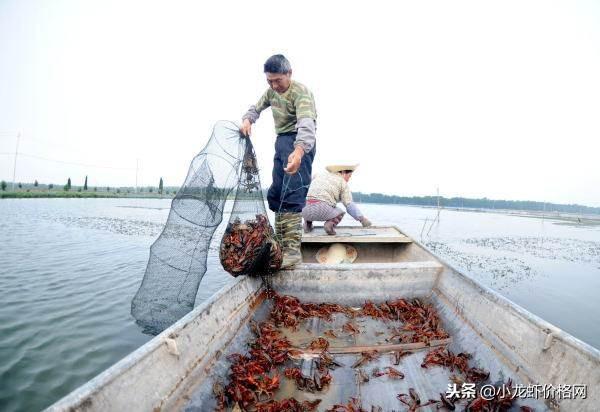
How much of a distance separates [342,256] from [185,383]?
5596 mm

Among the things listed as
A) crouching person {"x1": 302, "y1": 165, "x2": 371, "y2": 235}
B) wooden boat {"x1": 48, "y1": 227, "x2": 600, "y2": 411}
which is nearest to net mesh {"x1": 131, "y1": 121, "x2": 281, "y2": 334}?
wooden boat {"x1": 48, "y1": 227, "x2": 600, "y2": 411}

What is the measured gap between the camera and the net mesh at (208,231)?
154 inches

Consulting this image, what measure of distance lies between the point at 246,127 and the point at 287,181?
3.32 feet

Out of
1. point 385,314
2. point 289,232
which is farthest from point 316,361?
point 289,232

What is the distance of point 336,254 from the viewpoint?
7.51 metres

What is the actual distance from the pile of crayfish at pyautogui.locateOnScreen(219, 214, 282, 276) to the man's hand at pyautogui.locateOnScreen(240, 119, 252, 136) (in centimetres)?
Result: 129

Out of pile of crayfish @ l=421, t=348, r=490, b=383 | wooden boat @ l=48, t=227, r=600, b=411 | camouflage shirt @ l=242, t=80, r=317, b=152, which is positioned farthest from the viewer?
camouflage shirt @ l=242, t=80, r=317, b=152

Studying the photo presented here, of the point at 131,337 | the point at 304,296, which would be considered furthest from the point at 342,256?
the point at 131,337

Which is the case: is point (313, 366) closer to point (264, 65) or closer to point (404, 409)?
point (404, 409)

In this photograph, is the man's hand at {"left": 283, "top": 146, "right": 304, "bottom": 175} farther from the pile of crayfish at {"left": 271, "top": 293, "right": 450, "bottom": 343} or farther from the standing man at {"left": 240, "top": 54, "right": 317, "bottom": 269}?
the pile of crayfish at {"left": 271, "top": 293, "right": 450, "bottom": 343}

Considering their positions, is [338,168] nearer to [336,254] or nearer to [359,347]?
[336,254]

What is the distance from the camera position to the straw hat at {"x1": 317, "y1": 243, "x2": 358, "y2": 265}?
24.6ft

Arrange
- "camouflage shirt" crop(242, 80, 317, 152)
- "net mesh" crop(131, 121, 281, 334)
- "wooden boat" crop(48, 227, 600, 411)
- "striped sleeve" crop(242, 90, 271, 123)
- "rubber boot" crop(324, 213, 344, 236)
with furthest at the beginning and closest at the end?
"rubber boot" crop(324, 213, 344, 236)
"striped sleeve" crop(242, 90, 271, 123)
"camouflage shirt" crop(242, 80, 317, 152)
"net mesh" crop(131, 121, 281, 334)
"wooden boat" crop(48, 227, 600, 411)

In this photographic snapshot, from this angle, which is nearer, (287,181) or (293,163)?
(293,163)
